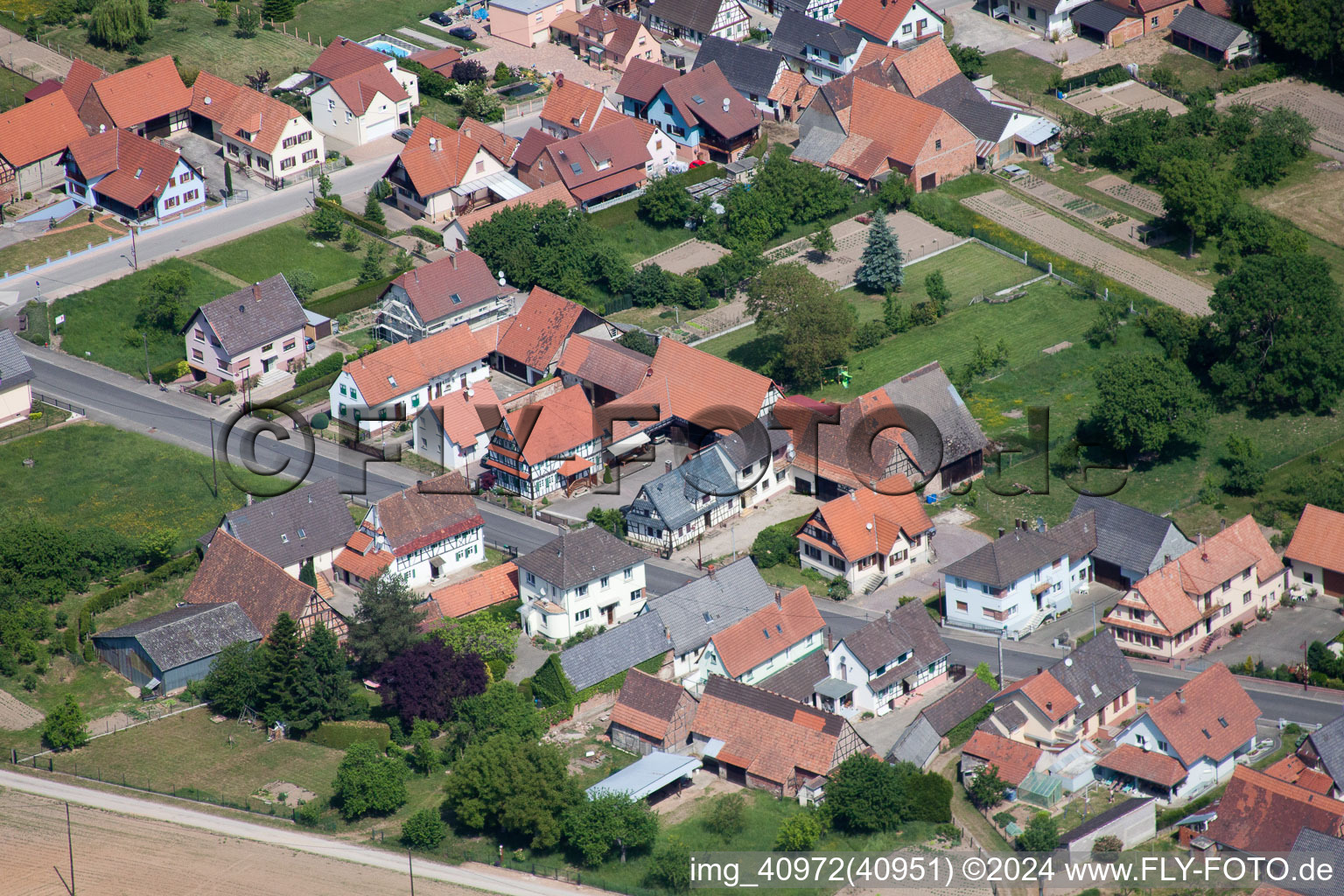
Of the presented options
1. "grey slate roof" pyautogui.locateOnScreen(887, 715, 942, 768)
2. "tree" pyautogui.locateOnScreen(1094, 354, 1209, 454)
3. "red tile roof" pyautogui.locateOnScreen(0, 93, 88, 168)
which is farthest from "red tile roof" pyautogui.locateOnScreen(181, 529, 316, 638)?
"red tile roof" pyautogui.locateOnScreen(0, 93, 88, 168)

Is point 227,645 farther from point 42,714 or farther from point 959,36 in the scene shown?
point 959,36

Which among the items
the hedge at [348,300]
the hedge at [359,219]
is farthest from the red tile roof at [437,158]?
the hedge at [348,300]

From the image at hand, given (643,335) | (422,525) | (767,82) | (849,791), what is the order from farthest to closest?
1. (767,82)
2. (643,335)
3. (422,525)
4. (849,791)

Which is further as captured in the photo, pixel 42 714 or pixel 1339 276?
pixel 1339 276

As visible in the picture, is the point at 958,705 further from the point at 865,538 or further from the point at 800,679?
the point at 865,538

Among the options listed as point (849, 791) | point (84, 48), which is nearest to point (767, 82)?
point (84, 48)

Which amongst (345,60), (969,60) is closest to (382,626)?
(345,60)

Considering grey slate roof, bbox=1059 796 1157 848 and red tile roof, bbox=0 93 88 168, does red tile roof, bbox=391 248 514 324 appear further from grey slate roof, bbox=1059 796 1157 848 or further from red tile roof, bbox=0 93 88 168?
grey slate roof, bbox=1059 796 1157 848
